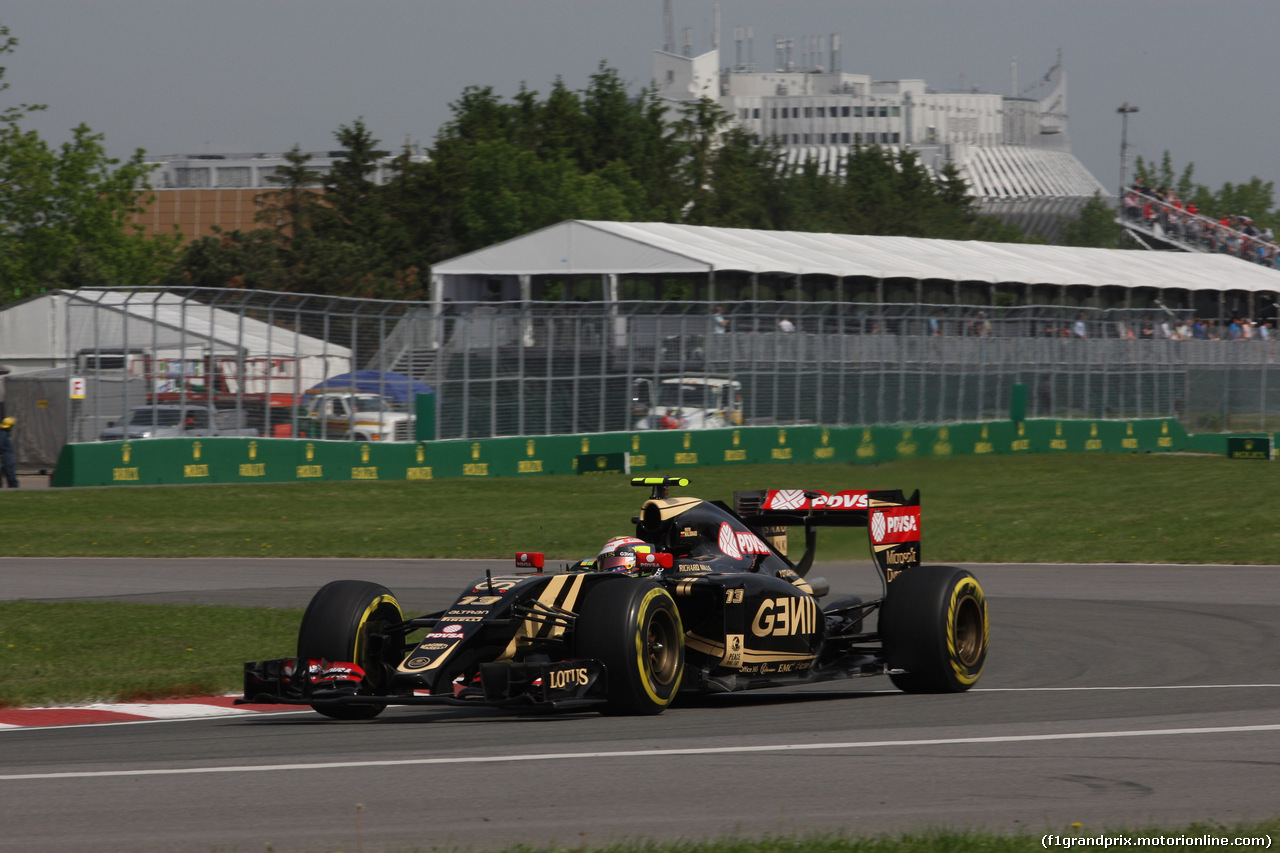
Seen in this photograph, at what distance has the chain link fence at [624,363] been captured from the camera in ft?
91.8

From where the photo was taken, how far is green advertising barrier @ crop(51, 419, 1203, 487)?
27.3 metres

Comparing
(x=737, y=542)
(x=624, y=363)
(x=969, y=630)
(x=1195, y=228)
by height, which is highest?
(x=1195, y=228)

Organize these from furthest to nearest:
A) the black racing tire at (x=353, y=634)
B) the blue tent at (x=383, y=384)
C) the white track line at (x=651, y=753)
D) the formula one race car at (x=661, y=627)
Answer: the blue tent at (x=383, y=384) < the black racing tire at (x=353, y=634) < the formula one race car at (x=661, y=627) < the white track line at (x=651, y=753)

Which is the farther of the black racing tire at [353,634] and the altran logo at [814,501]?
the altran logo at [814,501]

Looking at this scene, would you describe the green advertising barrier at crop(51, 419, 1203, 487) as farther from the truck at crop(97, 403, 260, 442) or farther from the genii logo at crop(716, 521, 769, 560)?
the genii logo at crop(716, 521, 769, 560)

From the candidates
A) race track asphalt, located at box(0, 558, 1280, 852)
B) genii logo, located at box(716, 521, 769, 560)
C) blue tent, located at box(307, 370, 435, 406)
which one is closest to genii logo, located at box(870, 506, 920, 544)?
genii logo, located at box(716, 521, 769, 560)

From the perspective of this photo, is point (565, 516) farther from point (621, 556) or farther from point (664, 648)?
point (664, 648)

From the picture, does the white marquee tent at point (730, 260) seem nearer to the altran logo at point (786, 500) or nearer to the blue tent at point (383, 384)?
the blue tent at point (383, 384)

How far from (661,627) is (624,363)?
2539 centimetres

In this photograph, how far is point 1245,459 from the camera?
126 ft

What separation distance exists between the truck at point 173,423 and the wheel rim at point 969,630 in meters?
20.3

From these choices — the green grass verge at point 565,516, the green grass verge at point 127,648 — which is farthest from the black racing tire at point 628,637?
the green grass verge at point 565,516

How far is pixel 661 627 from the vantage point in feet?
29.2

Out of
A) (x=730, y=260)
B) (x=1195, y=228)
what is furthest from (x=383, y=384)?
(x=1195, y=228)
